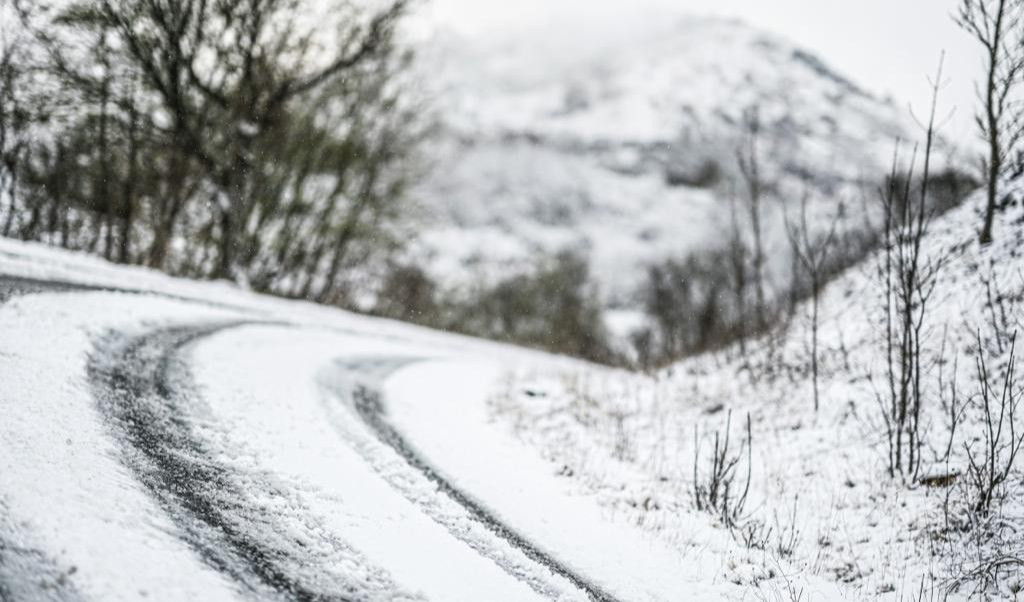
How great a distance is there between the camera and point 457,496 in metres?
3.77

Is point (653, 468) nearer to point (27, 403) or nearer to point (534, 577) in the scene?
point (534, 577)

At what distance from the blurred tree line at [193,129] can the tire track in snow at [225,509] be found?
32.0 feet

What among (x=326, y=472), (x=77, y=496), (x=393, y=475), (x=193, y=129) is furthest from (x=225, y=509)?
(x=193, y=129)

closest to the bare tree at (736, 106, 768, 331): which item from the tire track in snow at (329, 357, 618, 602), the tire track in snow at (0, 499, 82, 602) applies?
the tire track in snow at (329, 357, 618, 602)

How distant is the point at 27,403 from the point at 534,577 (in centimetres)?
297

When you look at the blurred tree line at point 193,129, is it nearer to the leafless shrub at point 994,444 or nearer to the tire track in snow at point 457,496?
the tire track in snow at point 457,496

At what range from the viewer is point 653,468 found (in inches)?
213

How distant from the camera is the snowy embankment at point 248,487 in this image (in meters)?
2.24

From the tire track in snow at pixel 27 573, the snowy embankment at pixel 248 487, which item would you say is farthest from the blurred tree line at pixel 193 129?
the tire track in snow at pixel 27 573

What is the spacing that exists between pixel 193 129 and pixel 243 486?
12.4m

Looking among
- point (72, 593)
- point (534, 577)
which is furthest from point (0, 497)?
point (534, 577)

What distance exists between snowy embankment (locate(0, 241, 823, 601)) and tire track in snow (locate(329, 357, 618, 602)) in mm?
17

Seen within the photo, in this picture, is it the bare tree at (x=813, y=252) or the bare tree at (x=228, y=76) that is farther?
the bare tree at (x=228, y=76)

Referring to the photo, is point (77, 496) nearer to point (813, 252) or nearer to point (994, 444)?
point (994, 444)
